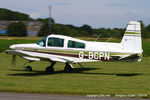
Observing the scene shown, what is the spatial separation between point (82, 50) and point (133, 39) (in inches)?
97.6

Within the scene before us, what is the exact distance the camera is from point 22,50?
1658cm

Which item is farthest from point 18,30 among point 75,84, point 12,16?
point 75,84

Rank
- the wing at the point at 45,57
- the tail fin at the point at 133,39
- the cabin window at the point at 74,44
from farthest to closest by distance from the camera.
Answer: the cabin window at the point at 74,44 < the wing at the point at 45,57 < the tail fin at the point at 133,39

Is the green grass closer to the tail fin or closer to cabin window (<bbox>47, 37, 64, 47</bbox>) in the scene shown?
the tail fin

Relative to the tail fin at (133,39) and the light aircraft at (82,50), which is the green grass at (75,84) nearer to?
the light aircraft at (82,50)

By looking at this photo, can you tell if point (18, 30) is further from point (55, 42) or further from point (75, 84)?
point (75, 84)

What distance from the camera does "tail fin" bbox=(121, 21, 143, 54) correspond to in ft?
50.0

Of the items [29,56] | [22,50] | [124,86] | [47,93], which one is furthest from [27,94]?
[22,50]

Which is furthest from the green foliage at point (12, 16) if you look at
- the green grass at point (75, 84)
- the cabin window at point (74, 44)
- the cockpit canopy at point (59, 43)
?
the green grass at point (75, 84)

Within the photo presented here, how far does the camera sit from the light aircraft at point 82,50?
15.3 meters

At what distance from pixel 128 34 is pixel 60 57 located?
136 inches

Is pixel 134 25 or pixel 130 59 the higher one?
pixel 134 25

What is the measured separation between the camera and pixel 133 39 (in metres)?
15.4

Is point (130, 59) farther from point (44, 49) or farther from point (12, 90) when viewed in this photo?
point (12, 90)
